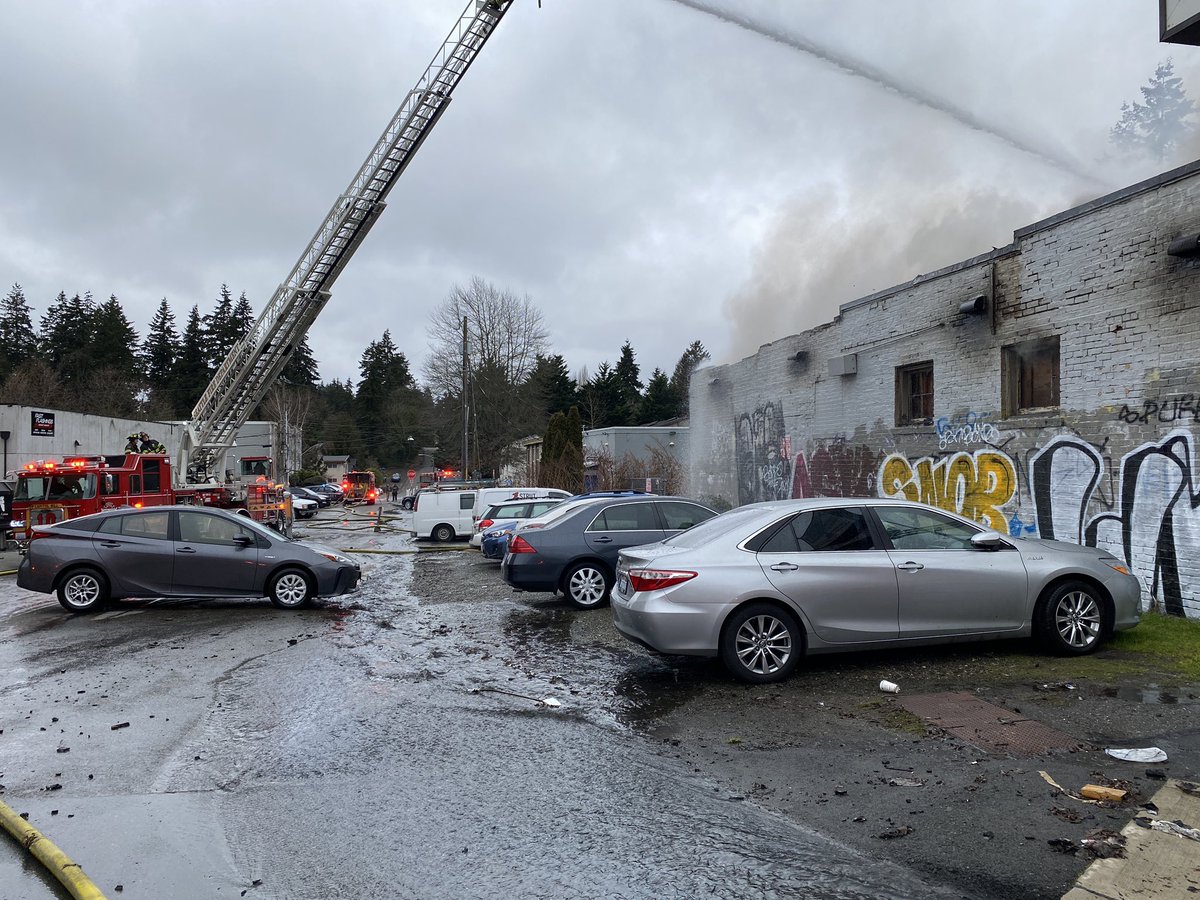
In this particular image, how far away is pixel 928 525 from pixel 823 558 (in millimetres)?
1146

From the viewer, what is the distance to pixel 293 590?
11758 mm

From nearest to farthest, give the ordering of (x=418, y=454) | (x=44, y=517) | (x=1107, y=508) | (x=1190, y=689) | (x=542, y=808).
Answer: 1. (x=542, y=808)
2. (x=1190, y=689)
3. (x=1107, y=508)
4. (x=44, y=517)
5. (x=418, y=454)

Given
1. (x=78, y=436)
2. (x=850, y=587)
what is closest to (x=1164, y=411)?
(x=850, y=587)

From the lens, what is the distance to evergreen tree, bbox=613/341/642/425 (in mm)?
70500

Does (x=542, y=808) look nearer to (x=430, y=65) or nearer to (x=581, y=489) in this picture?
(x=430, y=65)

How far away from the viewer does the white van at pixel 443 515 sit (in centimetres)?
2430

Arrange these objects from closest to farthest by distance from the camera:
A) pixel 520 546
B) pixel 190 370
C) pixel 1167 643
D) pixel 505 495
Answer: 1. pixel 1167 643
2. pixel 520 546
3. pixel 505 495
4. pixel 190 370

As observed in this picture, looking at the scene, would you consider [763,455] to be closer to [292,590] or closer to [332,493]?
[292,590]

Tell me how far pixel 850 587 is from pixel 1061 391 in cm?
565

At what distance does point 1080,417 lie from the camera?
10.4m

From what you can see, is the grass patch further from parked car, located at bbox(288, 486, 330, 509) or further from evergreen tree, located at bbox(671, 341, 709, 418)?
evergreen tree, located at bbox(671, 341, 709, 418)

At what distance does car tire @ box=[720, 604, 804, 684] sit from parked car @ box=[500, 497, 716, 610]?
4.12 m

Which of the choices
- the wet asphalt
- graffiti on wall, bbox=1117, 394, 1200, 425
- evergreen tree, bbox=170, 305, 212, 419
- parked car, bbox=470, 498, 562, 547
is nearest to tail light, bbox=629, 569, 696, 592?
the wet asphalt

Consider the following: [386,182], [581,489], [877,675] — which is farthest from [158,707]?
[581,489]
